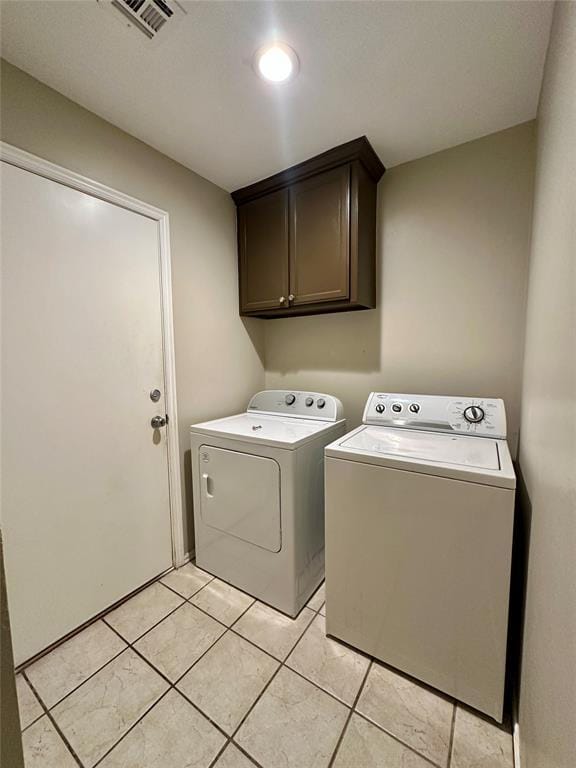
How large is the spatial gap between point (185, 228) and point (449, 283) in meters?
1.54

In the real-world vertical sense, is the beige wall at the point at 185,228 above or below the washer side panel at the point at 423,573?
above

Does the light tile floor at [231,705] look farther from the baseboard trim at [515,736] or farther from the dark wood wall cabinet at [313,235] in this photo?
the dark wood wall cabinet at [313,235]

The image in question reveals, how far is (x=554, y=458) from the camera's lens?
73 centimetres

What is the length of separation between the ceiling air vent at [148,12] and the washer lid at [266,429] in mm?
1580

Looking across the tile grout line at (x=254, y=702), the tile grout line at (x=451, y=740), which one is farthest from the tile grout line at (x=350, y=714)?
the tile grout line at (x=451, y=740)

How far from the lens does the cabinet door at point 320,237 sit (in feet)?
5.55

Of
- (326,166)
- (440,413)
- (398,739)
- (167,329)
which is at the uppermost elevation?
(326,166)

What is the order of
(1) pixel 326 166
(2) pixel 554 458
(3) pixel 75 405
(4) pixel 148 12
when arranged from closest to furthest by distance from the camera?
1. (2) pixel 554 458
2. (4) pixel 148 12
3. (3) pixel 75 405
4. (1) pixel 326 166

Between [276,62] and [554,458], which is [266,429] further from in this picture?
[276,62]

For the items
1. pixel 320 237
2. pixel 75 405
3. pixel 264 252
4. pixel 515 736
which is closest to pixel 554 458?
pixel 515 736

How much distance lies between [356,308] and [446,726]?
187 cm

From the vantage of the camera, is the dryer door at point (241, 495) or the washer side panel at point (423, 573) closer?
the washer side panel at point (423, 573)

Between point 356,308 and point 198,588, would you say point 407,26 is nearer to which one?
A: point 356,308

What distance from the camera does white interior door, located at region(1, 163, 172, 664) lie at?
1.22 meters
